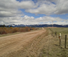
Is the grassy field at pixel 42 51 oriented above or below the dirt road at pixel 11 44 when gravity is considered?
below

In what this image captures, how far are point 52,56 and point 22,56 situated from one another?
2963 mm

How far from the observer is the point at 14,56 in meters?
7.03

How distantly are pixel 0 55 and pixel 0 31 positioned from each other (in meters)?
31.1

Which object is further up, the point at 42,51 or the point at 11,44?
the point at 11,44

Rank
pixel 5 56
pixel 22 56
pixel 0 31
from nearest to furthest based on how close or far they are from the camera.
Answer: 1. pixel 5 56
2. pixel 22 56
3. pixel 0 31

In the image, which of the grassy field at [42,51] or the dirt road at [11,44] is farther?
the dirt road at [11,44]

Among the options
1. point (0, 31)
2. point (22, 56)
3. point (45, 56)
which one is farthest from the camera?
point (0, 31)

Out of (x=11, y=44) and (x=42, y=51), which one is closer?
(x=42, y=51)

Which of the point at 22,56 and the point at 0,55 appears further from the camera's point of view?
the point at 22,56

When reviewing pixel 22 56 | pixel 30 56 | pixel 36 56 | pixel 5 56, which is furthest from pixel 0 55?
pixel 36 56

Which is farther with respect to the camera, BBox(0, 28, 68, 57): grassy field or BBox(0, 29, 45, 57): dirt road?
BBox(0, 29, 45, 57): dirt road

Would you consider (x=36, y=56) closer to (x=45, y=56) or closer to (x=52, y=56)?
(x=45, y=56)

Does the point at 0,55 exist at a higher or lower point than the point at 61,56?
higher

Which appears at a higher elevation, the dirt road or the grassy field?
the dirt road
